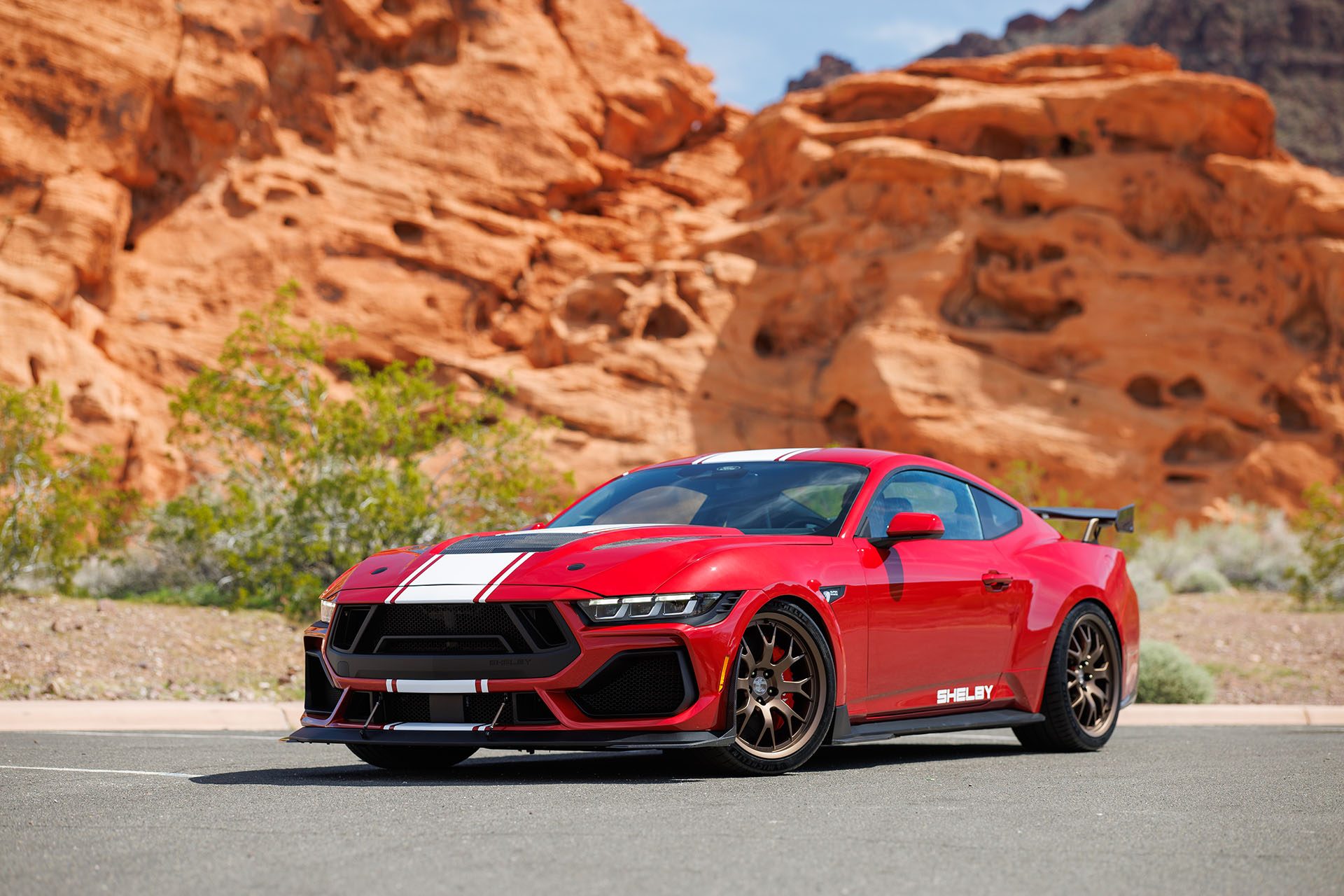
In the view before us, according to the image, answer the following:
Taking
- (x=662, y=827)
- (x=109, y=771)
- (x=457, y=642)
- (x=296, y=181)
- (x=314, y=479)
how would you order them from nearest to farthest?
1. (x=662, y=827)
2. (x=457, y=642)
3. (x=109, y=771)
4. (x=314, y=479)
5. (x=296, y=181)

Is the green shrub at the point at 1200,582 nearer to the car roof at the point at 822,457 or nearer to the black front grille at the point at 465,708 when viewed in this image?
the car roof at the point at 822,457

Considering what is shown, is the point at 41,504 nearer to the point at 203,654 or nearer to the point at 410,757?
the point at 203,654

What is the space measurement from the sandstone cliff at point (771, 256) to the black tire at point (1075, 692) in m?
22.5

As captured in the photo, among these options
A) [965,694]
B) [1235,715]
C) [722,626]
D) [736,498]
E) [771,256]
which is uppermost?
[771,256]

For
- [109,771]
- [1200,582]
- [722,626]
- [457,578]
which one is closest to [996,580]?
[722,626]

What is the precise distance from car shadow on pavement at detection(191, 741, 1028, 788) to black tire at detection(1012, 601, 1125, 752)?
0.25 meters

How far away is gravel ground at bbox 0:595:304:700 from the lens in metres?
10.8

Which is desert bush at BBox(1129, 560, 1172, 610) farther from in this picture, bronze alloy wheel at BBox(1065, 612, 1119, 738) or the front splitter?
the front splitter

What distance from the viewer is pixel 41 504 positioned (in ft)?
47.9

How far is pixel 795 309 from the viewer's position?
33.3m

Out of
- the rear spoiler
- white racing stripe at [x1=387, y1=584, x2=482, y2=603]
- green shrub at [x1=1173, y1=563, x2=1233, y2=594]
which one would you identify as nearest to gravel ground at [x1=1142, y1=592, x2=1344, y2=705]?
green shrub at [x1=1173, y1=563, x2=1233, y2=594]

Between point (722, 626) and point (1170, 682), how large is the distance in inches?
319

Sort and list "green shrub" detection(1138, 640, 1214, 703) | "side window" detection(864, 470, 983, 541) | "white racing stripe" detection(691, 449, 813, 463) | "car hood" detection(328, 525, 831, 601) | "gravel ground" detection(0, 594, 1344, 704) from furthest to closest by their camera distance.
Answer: "green shrub" detection(1138, 640, 1214, 703) → "gravel ground" detection(0, 594, 1344, 704) → "white racing stripe" detection(691, 449, 813, 463) → "side window" detection(864, 470, 983, 541) → "car hood" detection(328, 525, 831, 601)

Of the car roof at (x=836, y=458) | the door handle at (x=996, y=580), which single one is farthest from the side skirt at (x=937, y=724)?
the car roof at (x=836, y=458)
